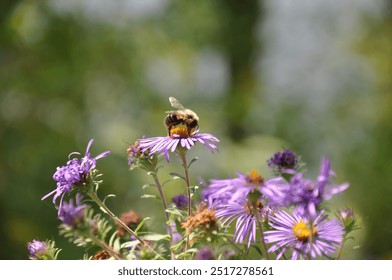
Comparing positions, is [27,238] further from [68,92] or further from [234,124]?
[234,124]

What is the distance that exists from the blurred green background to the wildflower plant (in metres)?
3.42

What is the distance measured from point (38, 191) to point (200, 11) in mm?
2079

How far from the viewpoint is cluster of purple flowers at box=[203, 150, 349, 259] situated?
1.40 feet

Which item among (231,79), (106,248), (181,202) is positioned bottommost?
(106,248)

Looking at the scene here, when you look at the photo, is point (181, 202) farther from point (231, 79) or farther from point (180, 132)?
point (231, 79)

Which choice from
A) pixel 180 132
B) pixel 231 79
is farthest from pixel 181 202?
pixel 231 79

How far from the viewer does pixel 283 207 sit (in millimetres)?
481

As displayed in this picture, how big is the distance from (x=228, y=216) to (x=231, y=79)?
4369 millimetres

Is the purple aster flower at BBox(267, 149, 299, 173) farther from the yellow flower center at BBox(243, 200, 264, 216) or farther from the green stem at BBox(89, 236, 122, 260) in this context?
the green stem at BBox(89, 236, 122, 260)

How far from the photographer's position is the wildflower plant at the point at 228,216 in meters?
0.44

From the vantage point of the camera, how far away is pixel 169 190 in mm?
4031

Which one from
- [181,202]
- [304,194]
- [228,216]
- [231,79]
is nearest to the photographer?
[304,194]

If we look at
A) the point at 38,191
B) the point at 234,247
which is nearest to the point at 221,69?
the point at 38,191

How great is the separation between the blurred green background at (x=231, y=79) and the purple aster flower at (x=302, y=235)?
3458 mm
